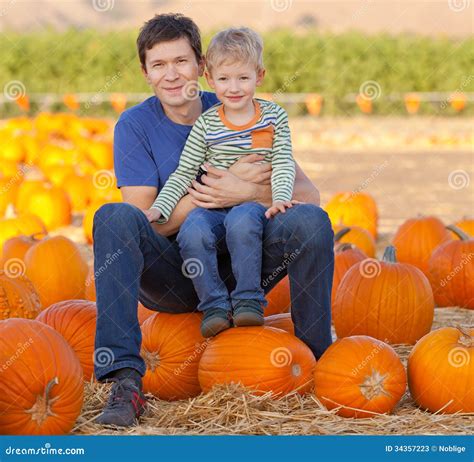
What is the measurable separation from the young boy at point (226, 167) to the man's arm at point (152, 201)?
3 cm

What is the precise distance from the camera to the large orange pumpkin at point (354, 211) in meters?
7.34

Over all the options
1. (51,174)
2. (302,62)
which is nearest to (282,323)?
(51,174)

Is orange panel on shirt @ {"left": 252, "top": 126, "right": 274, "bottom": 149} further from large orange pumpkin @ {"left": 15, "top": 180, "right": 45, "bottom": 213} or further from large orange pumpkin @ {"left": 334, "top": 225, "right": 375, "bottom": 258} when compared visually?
large orange pumpkin @ {"left": 15, "top": 180, "right": 45, "bottom": 213}

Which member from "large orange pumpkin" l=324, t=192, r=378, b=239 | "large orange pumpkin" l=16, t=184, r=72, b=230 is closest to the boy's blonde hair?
"large orange pumpkin" l=324, t=192, r=378, b=239

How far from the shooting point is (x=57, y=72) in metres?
25.2

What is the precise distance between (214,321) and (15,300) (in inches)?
50.2

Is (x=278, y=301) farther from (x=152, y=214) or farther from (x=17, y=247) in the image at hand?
(x=17, y=247)

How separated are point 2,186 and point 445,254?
4591 millimetres

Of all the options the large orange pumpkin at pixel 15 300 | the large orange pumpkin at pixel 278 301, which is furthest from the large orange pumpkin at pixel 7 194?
the large orange pumpkin at pixel 278 301

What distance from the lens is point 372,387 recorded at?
3.60 m

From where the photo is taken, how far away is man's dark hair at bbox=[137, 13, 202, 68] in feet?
13.2

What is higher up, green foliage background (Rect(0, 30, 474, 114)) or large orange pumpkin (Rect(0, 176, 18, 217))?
green foliage background (Rect(0, 30, 474, 114))

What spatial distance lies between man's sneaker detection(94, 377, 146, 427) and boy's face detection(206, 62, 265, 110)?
1.18 m

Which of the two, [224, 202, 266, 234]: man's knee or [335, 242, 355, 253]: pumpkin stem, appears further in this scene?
[335, 242, 355, 253]: pumpkin stem
